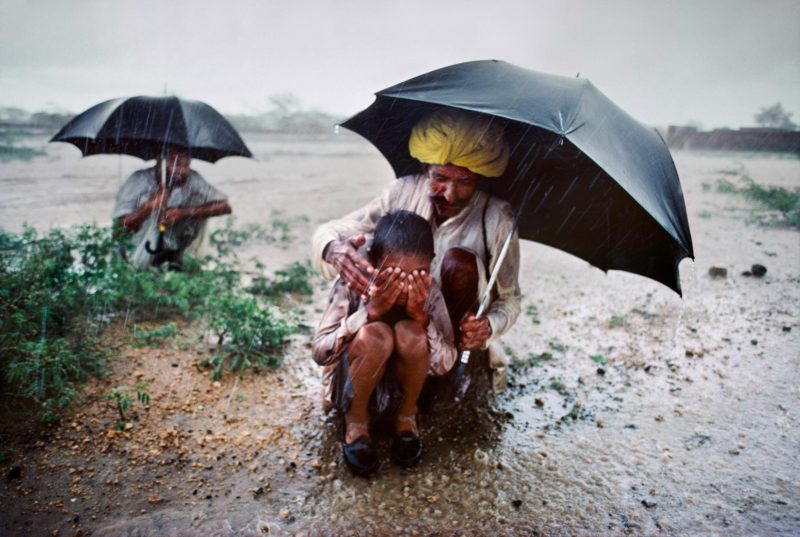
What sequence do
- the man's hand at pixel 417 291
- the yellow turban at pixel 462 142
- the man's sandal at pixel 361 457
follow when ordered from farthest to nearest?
the yellow turban at pixel 462 142, the man's sandal at pixel 361 457, the man's hand at pixel 417 291

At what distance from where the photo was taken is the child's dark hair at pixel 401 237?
7.77 feet

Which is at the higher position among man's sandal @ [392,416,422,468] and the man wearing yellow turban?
the man wearing yellow turban

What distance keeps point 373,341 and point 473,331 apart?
57 cm

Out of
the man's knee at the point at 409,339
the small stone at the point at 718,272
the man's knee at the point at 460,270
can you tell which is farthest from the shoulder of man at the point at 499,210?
the small stone at the point at 718,272

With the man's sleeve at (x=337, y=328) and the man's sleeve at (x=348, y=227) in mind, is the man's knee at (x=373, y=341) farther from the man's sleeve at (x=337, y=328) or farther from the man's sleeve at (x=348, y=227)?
the man's sleeve at (x=348, y=227)

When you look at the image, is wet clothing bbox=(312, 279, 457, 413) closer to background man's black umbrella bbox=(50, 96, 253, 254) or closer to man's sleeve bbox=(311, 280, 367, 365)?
man's sleeve bbox=(311, 280, 367, 365)

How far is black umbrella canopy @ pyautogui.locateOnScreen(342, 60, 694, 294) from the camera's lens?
213 centimetres

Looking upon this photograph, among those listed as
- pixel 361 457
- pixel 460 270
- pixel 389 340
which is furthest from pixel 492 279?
pixel 361 457

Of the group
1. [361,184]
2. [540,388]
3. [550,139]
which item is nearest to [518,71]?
[550,139]

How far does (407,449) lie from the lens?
102 inches

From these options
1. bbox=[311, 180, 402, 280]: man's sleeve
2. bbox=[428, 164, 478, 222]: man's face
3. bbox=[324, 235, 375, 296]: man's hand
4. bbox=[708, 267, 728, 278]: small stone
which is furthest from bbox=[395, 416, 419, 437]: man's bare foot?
bbox=[708, 267, 728, 278]: small stone

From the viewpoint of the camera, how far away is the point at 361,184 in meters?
11.2

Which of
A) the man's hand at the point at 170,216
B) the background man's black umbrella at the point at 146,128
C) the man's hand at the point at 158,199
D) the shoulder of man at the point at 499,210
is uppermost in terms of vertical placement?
the background man's black umbrella at the point at 146,128

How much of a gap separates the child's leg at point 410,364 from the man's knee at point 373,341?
0.22 ft
